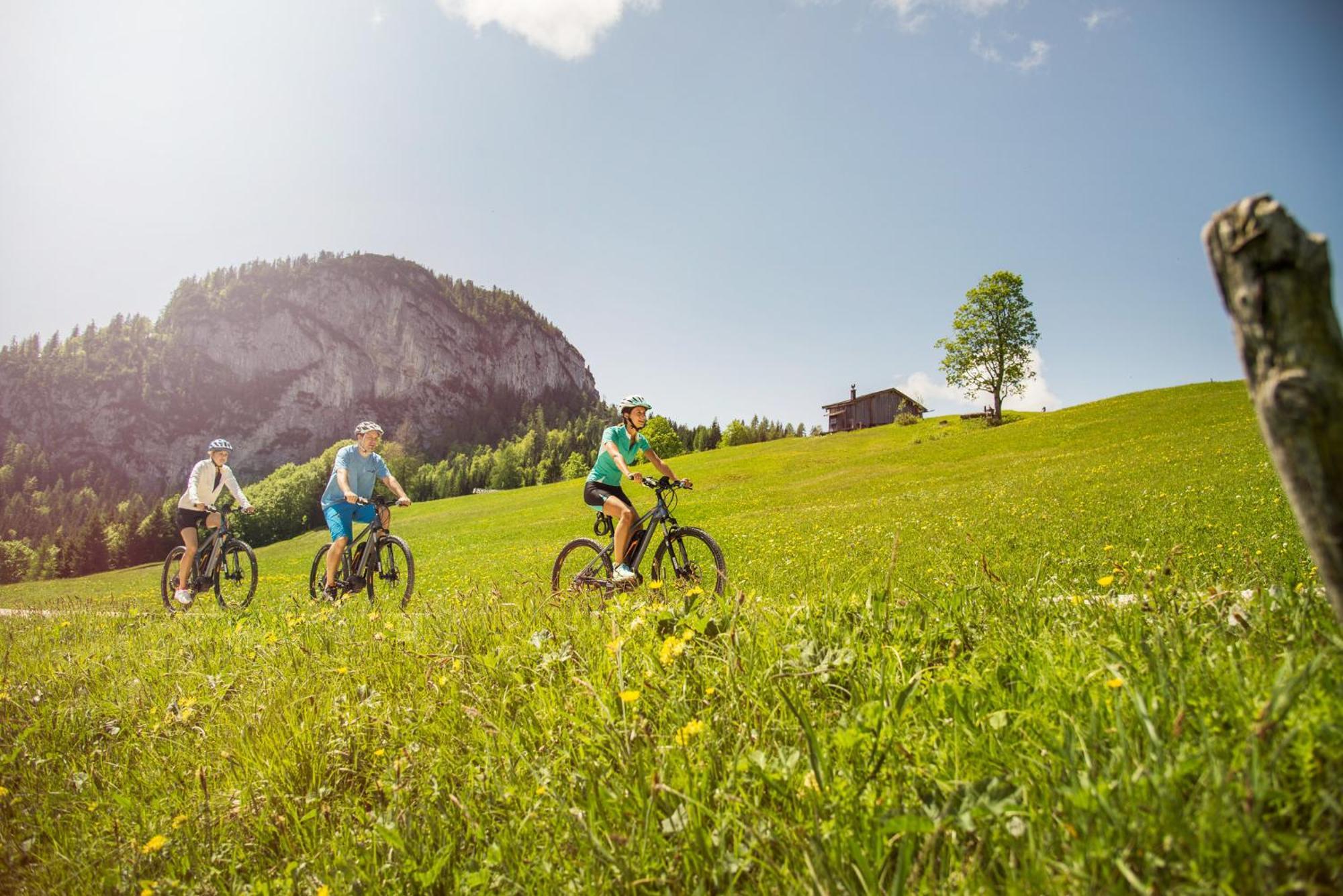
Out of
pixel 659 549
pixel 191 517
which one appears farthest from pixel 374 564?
pixel 659 549

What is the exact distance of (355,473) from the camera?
10016mm

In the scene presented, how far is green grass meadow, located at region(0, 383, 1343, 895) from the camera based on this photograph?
160 cm

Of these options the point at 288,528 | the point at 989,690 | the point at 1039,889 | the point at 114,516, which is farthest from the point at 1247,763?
the point at 114,516

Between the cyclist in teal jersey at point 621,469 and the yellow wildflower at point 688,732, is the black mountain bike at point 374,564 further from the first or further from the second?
the yellow wildflower at point 688,732

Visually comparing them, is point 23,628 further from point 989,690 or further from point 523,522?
point 523,522

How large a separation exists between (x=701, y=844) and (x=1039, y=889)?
3.41 feet

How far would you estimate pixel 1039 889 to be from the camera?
150 cm

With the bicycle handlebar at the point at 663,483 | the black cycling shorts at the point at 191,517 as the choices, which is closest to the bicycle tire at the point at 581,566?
the bicycle handlebar at the point at 663,483

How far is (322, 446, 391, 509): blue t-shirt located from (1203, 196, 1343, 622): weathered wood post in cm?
1047

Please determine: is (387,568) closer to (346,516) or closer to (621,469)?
(346,516)

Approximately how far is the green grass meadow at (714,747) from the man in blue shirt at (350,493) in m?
3.78

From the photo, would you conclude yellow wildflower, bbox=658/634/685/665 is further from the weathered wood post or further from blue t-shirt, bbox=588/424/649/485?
blue t-shirt, bbox=588/424/649/485

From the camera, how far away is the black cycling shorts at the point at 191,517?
11648mm

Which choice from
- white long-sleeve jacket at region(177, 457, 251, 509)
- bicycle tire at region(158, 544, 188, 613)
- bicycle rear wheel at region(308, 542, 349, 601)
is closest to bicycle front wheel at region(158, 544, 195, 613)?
bicycle tire at region(158, 544, 188, 613)
